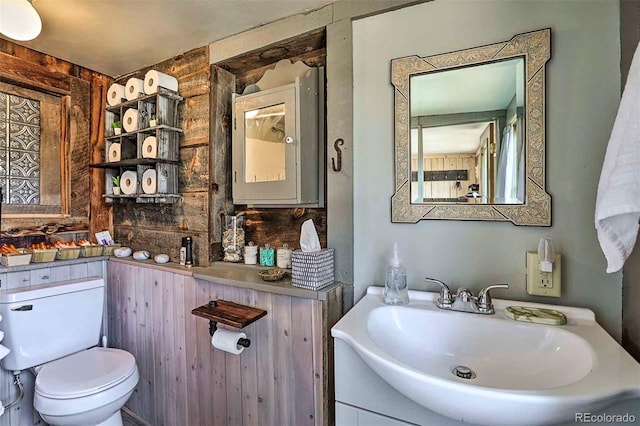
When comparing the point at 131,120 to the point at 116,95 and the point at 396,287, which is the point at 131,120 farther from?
the point at 396,287

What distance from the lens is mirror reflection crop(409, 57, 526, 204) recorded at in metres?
1.05

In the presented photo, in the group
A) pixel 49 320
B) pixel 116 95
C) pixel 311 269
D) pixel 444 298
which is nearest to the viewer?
pixel 444 298

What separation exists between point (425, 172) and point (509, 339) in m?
0.60

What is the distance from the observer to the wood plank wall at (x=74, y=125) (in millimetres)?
1724

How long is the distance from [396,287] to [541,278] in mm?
454

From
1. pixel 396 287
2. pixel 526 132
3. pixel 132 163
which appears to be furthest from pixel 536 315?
pixel 132 163

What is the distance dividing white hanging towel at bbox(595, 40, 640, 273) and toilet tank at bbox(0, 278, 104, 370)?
7.18 feet

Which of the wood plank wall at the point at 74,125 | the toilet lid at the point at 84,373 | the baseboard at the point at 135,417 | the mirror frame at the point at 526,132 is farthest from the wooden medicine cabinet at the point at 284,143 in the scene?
the baseboard at the point at 135,417

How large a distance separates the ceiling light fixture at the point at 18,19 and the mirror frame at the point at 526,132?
1439 millimetres

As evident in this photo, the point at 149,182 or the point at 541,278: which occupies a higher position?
the point at 149,182

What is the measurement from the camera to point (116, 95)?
1938mm

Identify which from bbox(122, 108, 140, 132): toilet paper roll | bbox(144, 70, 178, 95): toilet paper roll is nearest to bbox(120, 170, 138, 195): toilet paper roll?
bbox(122, 108, 140, 132): toilet paper roll

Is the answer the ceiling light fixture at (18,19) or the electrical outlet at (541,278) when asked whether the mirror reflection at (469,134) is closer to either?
the electrical outlet at (541,278)

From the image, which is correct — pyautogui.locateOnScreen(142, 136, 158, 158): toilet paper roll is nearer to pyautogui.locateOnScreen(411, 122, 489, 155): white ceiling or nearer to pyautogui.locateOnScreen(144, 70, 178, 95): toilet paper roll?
pyautogui.locateOnScreen(144, 70, 178, 95): toilet paper roll
